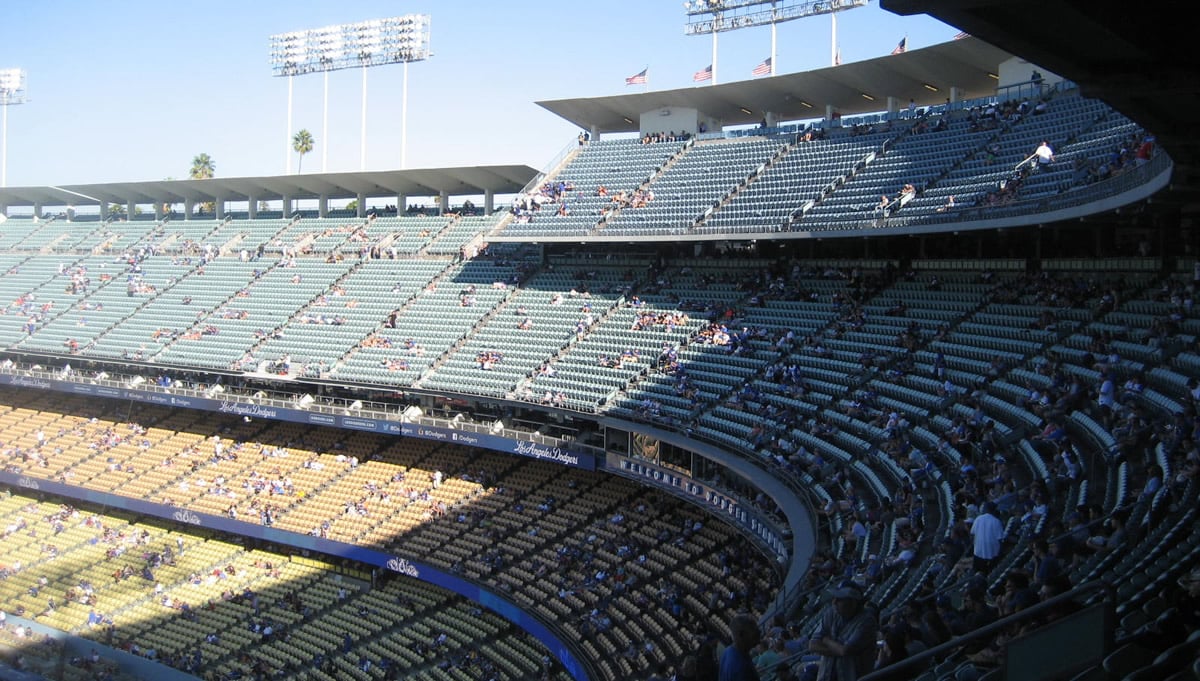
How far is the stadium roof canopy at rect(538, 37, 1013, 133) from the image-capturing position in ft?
97.0

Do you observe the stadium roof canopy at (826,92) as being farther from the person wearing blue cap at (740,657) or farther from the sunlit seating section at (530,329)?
the person wearing blue cap at (740,657)

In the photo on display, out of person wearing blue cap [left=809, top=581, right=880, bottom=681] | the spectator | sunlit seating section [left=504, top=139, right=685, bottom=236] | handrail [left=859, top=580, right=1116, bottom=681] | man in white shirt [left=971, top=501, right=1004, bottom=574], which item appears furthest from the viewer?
sunlit seating section [left=504, top=139, right=685, bottom=236]

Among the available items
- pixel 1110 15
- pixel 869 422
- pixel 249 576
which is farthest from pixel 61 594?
pixel 1110 15

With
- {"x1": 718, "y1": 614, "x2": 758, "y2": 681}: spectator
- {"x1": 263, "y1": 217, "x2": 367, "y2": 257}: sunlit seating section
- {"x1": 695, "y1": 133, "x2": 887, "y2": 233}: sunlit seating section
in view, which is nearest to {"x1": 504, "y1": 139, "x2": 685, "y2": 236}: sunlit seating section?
{"x1": 695, "y1": 133, "x2": 887, "y2": 233}: sunlit seating section

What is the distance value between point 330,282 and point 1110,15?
34.3 m

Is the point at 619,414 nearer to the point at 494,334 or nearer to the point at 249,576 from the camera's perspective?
the point at 494,334

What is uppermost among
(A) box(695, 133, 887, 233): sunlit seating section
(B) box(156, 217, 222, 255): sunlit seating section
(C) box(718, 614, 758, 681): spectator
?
(A) box(695, 133, 887, 233): sunlit seating section

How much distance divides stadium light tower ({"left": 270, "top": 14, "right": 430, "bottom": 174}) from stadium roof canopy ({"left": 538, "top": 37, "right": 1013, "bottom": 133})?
9415 millimetres

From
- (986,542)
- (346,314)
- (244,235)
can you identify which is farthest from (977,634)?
(244,235)

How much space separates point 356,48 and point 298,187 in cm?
705

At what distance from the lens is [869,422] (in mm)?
19109

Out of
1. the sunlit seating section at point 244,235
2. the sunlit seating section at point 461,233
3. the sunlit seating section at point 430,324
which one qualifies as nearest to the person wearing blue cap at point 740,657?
the sunlit seating section at point 430,324

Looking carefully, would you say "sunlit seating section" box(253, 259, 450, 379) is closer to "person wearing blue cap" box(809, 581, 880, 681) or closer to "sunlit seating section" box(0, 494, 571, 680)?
"sunlit seating section" box(0, 494, 571, 680)

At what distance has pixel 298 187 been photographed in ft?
146
